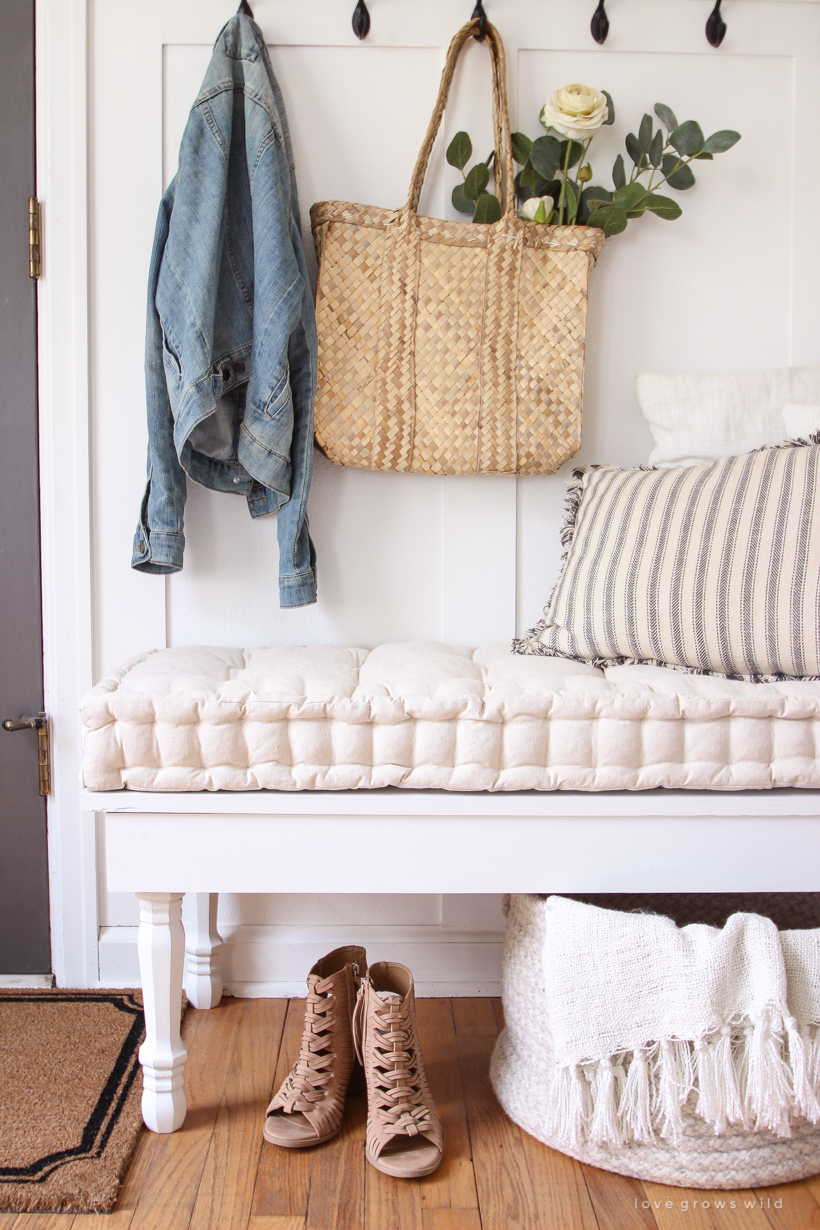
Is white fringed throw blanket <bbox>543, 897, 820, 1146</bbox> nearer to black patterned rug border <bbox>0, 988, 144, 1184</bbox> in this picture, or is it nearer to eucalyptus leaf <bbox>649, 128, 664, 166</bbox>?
black patterned rug border <bbox>0, 988, 144, 1184</bbox>

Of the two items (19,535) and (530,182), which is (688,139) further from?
(19,535)

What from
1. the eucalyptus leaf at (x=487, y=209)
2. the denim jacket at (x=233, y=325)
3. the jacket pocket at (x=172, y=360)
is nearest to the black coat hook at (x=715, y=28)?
the eucalyptus leaf at (x=487, y=209)

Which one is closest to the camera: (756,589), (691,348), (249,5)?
(756,589)

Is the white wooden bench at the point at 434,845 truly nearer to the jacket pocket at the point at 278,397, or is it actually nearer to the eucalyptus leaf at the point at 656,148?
the jacket pocket at the point at 278,397

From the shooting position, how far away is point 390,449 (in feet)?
4.61

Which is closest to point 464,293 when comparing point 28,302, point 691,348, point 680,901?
point 691,348

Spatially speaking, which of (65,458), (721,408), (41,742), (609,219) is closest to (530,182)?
(609,219)

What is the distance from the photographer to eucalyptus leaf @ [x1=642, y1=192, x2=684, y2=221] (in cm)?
138

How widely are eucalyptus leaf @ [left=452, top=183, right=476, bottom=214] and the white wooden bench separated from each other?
3.26 ft

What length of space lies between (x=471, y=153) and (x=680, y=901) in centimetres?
127

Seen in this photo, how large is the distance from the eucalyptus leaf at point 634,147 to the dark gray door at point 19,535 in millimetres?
1020

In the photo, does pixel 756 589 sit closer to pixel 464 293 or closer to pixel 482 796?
pixel 482 796

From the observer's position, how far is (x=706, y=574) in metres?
1.15

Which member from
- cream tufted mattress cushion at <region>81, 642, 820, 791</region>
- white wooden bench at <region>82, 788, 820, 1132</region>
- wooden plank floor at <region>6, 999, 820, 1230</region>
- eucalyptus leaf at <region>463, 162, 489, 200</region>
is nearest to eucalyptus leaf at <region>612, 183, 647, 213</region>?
eucalyptus leaf at <region>463, 162, 489, 200</region>
